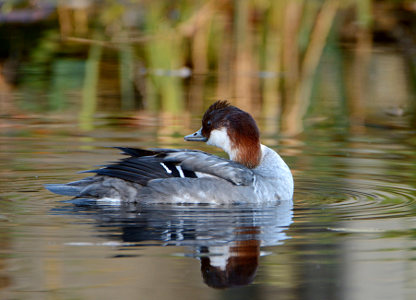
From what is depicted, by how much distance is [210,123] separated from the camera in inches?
307

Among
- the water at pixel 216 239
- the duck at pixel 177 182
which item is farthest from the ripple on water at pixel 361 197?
the duck at pixel 177 182

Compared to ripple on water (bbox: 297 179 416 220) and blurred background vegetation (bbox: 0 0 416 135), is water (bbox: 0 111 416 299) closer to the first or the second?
ripple on water (bbox: 297 179 416 220)

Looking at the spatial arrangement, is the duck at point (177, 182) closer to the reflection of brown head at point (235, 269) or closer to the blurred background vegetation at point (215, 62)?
the reflection of brown head at point (235, 269)

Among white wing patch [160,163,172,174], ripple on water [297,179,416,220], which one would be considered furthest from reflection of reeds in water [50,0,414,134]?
white wing patch [160,163,172,174]

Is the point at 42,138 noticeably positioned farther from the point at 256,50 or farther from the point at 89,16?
the point at 89,16

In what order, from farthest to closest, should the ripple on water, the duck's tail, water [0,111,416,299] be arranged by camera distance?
the duck's tail
the ripple on water
water [0,111,416,299]

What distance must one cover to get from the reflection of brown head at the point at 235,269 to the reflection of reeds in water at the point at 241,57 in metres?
4.72

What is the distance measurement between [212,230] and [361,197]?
1768mm

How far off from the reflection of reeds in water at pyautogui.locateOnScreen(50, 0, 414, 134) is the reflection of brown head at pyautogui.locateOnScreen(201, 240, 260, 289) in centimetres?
472

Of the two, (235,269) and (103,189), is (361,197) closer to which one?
(103,189)

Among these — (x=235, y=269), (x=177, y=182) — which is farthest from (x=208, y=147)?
(x=235, y=269)

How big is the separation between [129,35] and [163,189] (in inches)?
426

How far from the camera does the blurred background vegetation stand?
11789 mm

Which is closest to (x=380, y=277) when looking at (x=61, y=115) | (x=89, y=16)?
(x=61, y=115)
